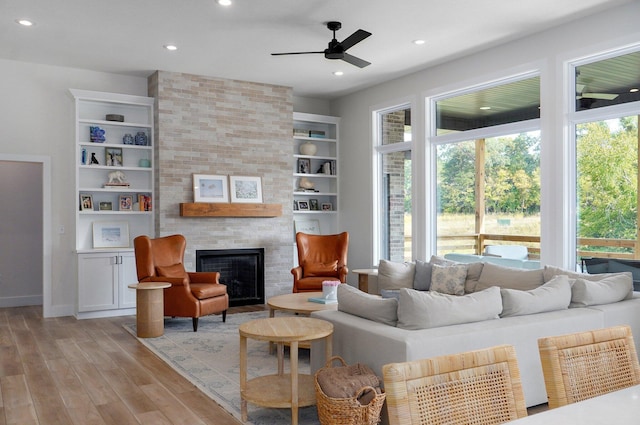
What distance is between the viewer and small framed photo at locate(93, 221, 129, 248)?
701 centimetres

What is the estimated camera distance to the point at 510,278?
4.79 metres

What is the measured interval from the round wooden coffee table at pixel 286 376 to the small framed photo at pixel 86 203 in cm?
437

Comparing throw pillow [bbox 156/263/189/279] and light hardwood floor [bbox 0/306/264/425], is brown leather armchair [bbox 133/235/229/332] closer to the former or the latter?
throw pillow [bbox 156/263/189/279]

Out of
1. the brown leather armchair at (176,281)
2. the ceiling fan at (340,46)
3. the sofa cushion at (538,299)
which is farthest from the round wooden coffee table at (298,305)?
the ceiling fan at (340,46)

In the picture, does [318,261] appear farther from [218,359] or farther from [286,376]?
[286,376]

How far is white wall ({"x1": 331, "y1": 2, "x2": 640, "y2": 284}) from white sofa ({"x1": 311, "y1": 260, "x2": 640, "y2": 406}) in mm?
1856

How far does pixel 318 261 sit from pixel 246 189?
4.94 ft

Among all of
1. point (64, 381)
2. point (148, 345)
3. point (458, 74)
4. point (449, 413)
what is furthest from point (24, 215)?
point (449, 413)

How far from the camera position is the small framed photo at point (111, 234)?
7.01m

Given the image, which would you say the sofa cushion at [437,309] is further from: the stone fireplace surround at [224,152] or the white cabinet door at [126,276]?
the white cabinet door at [126,276]

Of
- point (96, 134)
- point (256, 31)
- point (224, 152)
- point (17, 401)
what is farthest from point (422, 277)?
point (96, 134)

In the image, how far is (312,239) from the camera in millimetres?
7465

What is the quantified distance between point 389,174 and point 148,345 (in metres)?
4.23

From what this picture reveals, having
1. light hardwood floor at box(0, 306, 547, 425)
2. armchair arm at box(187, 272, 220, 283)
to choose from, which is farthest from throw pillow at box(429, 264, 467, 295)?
armchair arm at box(187, 272, 220, 283)
